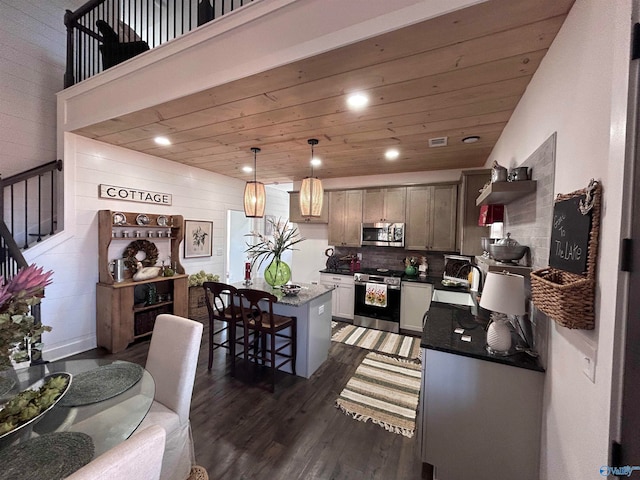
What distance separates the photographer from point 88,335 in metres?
3.33

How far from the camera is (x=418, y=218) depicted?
4.22 meters

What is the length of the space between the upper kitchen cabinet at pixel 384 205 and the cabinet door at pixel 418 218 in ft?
0.37

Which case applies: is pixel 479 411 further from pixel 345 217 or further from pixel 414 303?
pixel 345 217

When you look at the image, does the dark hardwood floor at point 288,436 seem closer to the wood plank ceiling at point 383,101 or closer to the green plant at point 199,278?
the green plant at point 199,278

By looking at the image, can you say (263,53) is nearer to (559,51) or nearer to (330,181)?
(559,51)

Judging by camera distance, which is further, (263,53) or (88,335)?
(88,335)

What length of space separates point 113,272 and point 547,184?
454cm

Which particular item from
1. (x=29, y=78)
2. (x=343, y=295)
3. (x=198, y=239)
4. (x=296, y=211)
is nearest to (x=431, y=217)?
(x=343, y=295)

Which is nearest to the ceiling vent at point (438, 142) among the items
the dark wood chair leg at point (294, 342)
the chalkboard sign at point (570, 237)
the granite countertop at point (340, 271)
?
the chalkboard sign at point (570, 237)

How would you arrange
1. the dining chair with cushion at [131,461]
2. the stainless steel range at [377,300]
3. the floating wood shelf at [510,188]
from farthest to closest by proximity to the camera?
the stainless steel range at [377,300], the floating wood shelf at [510,188], the dining chair with cushion at [131,461]

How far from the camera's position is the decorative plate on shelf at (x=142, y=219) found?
3652mm

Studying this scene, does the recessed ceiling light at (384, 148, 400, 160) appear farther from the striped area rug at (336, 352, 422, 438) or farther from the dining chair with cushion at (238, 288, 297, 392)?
the striped area rug at (336, 352, 422, 438)

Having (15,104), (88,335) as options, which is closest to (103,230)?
(88,335)

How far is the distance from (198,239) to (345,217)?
2.70 metres
